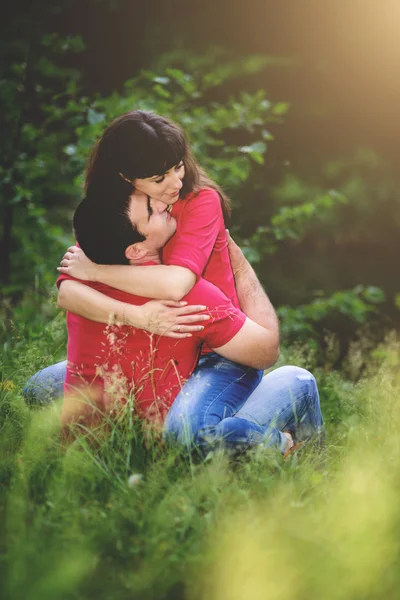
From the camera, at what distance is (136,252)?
260 centimetres

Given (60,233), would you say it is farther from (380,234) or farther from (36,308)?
(380,234)

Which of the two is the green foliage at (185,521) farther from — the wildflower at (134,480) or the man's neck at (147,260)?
the man's neck at (147,260)

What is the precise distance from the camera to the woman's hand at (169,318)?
2.47 meters

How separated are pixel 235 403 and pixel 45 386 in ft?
2.59

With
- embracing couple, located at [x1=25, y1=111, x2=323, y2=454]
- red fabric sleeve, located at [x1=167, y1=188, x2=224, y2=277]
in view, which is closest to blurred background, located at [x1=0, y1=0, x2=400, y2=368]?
red fabric sleeve, located at [x1=167, y1=188, x2=224, y2=277]

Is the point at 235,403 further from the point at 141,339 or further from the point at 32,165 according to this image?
the point at 32,165

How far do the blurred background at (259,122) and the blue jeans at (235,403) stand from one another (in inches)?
75.6

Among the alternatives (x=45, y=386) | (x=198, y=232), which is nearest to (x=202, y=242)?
(x=198, y=232)

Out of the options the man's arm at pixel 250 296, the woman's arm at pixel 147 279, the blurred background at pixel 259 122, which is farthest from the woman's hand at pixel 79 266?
the blurred background at pixel 259 122

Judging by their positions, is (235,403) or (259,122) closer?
(235,403)

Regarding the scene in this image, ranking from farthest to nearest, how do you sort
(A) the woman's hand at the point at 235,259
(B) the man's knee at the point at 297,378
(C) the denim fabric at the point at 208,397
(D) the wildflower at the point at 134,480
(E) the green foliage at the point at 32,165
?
(E) the green foliage at the point at 32,165 < (A) the woman's hand at the point at 235,259 < (B) the man's knee at the point at 297,378 < (C) the denim fabric at the point at 208,397 < (D) the wildflower at the point at 134,480

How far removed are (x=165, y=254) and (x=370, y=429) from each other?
1014 mm

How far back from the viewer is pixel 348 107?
221 inches

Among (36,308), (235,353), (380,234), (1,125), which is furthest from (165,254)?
(380,234)
